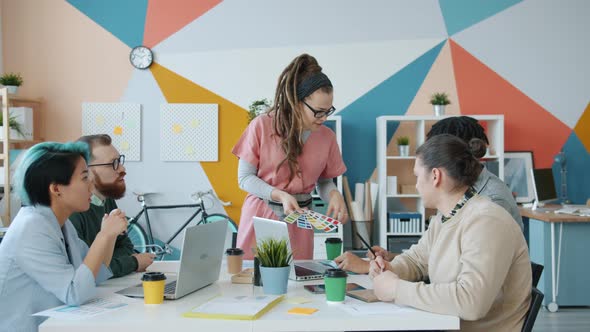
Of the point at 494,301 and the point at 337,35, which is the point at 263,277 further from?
the point at 337,35

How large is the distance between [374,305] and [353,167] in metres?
3.85

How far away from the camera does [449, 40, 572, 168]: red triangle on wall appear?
18.8 ft

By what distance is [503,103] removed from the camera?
5730 millimetres

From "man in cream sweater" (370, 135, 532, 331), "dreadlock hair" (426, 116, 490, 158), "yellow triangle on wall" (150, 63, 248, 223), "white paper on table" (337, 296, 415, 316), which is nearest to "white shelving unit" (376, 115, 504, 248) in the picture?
"yellow triangle on wall" (150, 63, 248, 223)

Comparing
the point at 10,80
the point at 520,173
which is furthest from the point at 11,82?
the point at 520,173

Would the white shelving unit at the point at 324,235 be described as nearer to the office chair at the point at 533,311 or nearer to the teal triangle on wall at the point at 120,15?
the teal triangle on wall at the point at 120,15

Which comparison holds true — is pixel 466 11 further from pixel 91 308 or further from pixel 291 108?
pixel 91 308

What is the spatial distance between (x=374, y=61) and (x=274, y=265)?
393 centimetres

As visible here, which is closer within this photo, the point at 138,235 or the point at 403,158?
the point at 403,158

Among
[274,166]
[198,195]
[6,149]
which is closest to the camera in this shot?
[274,166]

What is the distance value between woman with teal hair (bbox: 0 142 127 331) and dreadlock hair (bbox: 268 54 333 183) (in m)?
0.88

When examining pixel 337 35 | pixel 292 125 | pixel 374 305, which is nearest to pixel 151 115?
pixel 337 35

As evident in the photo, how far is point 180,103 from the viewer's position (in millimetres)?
5727

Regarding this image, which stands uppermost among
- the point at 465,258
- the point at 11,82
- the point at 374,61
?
the point at 374,61
